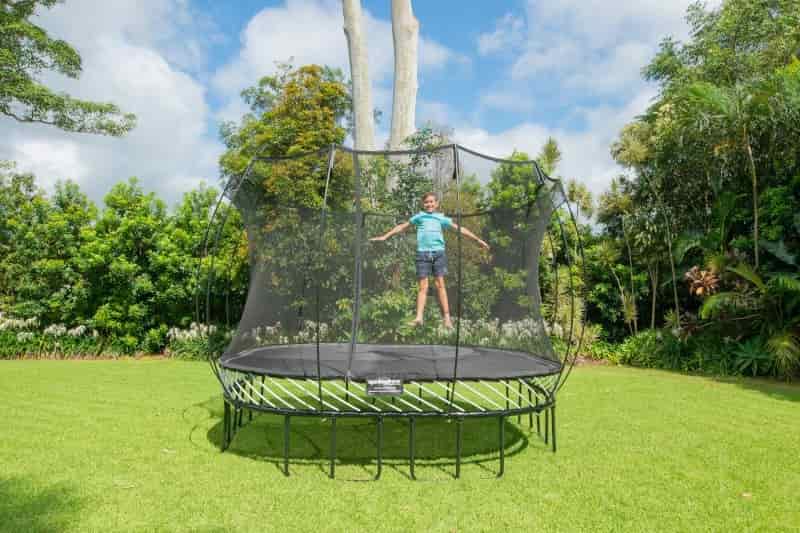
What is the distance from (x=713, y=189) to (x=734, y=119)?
4.41ft

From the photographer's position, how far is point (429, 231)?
12.8ft

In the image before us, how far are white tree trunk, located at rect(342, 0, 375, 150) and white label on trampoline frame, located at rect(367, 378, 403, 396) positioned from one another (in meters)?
6.00

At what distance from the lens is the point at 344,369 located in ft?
9.90

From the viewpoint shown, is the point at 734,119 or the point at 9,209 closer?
the point at 734,119

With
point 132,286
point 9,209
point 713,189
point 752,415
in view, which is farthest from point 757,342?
point 9,209

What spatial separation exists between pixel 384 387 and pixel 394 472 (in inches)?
22.2

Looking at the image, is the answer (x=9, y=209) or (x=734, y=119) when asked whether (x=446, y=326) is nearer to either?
(x=734, y=119)

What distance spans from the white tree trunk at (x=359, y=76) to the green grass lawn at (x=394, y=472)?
16.0 ft

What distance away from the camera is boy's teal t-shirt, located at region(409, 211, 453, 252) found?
3887mm

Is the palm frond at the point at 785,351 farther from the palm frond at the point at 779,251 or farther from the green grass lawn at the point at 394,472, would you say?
the green grass lawn at the point at 394,472

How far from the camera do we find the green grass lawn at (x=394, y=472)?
226cm

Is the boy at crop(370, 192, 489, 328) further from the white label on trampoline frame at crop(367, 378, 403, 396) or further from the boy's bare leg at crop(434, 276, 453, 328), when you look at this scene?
the white label on trampoline frame at crop(367, 378, 403, 396)

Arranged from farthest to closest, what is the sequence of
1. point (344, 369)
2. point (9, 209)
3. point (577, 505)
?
point (9, 209) < point (344, 369) < point (577, 505)

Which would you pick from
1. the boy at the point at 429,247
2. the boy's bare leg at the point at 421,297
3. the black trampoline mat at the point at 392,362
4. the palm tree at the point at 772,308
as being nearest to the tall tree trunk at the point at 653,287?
the palm tree at the point at 772,308
